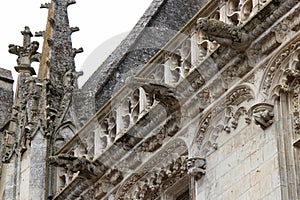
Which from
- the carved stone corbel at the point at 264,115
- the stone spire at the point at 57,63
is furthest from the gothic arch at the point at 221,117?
the stone spire at the point at 57,63

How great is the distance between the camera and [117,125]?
1518cm

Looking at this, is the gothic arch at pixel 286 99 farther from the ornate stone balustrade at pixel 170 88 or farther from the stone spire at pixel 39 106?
the stone spire at pixel 39 106

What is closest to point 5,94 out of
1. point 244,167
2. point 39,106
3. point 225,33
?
point 39,106

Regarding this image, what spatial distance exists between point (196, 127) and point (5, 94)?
8070 mm

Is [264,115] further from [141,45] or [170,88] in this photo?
[141,45]

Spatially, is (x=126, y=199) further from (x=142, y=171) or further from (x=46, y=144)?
(x=46, y=144)

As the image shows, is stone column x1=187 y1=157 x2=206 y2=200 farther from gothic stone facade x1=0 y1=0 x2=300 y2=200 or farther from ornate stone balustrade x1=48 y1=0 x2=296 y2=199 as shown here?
ornate stone balustrade x1=48 y1=0 x2=296 y2=199

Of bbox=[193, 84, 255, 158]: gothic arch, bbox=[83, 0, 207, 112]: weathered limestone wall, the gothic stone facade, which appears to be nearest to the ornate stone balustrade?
the gothic stone facade

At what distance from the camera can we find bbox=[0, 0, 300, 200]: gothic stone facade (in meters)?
12.3

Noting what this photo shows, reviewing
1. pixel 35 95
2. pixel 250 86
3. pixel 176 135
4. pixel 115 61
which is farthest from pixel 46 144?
pixel 250 86

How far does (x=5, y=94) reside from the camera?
2108cm

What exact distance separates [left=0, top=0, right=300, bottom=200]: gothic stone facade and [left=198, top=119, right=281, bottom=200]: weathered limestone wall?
1 cm

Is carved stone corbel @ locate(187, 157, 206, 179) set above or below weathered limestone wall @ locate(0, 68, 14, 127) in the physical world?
below

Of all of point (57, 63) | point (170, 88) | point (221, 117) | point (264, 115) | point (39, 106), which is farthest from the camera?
point (57, 63)
